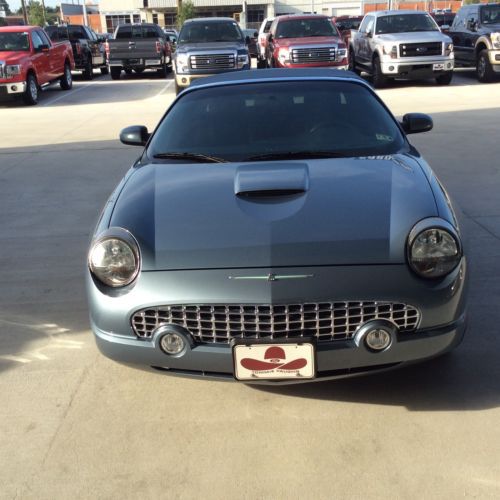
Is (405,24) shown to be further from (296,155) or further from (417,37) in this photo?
(296,155)

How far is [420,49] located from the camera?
636 inches

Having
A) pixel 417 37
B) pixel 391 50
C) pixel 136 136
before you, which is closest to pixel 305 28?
pixel 391 50

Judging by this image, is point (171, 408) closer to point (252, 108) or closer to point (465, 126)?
point (252, 108)

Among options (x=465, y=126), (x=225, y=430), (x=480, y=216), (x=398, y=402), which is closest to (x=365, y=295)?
(x=398, y=402)

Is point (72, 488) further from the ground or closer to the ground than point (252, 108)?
closer to the ground

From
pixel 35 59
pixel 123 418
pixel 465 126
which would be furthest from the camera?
pixel 35 59

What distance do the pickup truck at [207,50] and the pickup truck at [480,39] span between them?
6.06m

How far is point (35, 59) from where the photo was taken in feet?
52.0

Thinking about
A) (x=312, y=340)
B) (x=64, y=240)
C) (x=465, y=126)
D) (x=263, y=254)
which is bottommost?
(x=465, y=126)

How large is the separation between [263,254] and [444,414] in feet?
3.71

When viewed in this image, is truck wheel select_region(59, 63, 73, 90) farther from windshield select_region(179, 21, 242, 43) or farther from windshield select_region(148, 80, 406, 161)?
windshield select_region(148, 80, 406, 161)

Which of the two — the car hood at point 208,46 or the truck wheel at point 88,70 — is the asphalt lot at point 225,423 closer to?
the car hood at point 208,46

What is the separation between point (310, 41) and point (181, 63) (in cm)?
335

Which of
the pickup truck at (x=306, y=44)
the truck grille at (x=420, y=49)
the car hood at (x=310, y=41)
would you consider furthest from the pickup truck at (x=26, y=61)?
the truck grille at (x=420, y=49)
